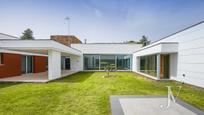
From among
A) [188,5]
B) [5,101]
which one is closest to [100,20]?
[188,5]

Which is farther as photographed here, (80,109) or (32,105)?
(32,105)

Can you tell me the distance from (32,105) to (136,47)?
19.4 meters

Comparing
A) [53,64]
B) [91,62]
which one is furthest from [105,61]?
[53,64]

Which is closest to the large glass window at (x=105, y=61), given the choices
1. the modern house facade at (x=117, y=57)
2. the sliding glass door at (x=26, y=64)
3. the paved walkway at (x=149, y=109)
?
the modern house facade at (x=117, y=57)

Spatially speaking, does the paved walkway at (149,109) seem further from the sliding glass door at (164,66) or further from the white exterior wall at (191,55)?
the sliding glass door at (164,66)

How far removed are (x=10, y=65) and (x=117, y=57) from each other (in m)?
14.3

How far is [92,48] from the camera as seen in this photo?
22797 millimetres

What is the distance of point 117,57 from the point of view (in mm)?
23125

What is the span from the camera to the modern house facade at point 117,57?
9234 mm

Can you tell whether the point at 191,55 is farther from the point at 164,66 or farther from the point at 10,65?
the point at 10,65

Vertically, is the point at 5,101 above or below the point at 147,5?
below

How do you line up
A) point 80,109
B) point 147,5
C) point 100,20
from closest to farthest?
point 80,109 < point 147,5 < point 100,20

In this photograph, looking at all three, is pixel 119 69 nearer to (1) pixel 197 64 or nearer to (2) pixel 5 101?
(1) pixel 197 64

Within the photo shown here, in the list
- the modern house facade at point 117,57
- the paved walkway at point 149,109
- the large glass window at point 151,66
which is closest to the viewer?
the paved walkway at point 149,109
